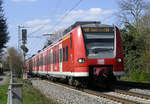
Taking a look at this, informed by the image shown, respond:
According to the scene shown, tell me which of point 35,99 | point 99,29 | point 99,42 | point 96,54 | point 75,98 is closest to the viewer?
point 35,99

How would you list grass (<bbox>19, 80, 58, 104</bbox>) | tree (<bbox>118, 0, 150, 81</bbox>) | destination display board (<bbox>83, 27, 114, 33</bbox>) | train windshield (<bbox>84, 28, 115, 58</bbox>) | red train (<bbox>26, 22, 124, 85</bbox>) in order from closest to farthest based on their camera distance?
grass (<bbox>19, 80, 58, 104</bbox>) → red train (<bbox>26, 22, 124, 85</bbox>) → train windshield (<bbox>84, 28, 115, 58</bbox>) → destination display board (<bbox>83, 27, 114, 33</bbox>) → tree (<bbox>118, 0, 150, 81</bbox>)

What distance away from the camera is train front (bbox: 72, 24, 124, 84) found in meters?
12.4

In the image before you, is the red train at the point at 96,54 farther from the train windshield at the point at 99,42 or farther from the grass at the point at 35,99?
the grass at the point at 35,99

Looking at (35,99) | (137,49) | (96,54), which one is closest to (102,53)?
(96,54)

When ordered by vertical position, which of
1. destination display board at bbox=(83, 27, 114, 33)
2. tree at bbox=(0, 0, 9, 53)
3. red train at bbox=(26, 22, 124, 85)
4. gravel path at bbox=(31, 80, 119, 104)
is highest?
tree at bbox=(0, 0, 9, 53)

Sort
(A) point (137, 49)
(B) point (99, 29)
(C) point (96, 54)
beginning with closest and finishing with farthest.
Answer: (C) point (96, 54), (B) point (99, 29), (A) point (137, 49)

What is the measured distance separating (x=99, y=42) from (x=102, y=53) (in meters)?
0.55

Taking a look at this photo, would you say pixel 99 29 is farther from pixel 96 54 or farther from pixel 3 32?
pixel 3 32

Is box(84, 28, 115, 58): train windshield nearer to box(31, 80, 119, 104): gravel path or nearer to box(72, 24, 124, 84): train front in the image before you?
box(72, 24, 124, 84): train front

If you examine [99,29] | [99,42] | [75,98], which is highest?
[99,29]

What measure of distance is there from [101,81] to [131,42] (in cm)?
1523

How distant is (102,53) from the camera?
12578 millimetres

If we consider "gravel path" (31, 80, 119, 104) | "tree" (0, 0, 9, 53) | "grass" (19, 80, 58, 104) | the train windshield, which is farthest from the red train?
"tree" (0, 0, 9, 53)

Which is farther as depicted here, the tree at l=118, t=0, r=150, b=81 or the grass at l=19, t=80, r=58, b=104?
the tree at l=118, t=0, r=150, b=81
